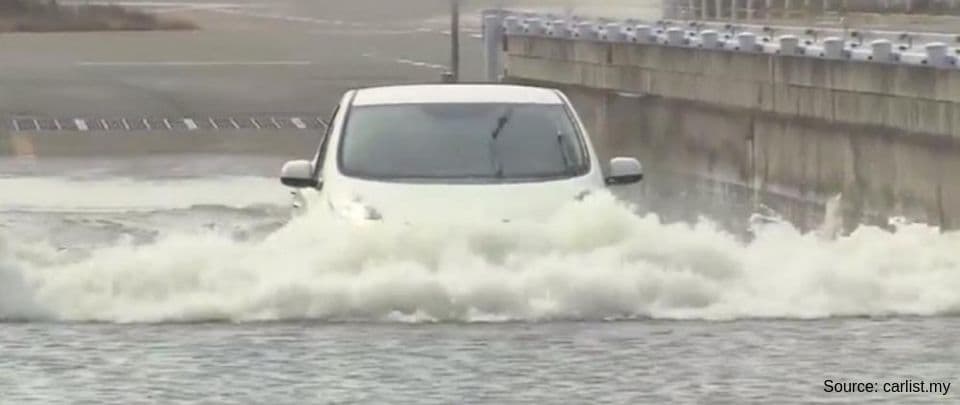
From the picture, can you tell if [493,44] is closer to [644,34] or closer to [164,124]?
[164,124]

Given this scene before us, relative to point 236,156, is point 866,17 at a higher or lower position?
higher

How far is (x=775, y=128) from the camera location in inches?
1165

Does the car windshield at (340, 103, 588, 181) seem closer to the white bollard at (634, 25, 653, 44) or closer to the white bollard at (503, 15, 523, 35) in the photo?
the white bollard at (634, 25, 653, 44)

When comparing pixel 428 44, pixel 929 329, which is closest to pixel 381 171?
pixel 929 329

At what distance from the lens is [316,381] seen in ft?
39.6

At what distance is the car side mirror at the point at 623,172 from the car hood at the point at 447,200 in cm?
60

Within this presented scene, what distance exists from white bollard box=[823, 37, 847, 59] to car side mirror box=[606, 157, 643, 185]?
38.0ft

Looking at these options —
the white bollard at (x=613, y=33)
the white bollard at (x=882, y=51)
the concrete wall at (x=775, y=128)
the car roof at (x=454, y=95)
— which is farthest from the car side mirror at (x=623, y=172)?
the white bollard at (x=613, y=33)

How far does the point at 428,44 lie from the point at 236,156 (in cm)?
3488

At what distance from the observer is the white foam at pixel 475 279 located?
15016mm

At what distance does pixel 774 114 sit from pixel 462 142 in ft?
46.4

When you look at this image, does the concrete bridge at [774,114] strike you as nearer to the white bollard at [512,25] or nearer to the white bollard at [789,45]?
the white bollard at [789,45]

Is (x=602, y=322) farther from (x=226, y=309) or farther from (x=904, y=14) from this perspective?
(x=904, y=14)

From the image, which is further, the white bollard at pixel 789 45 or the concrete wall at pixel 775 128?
the white bollard at pixel 789 45
